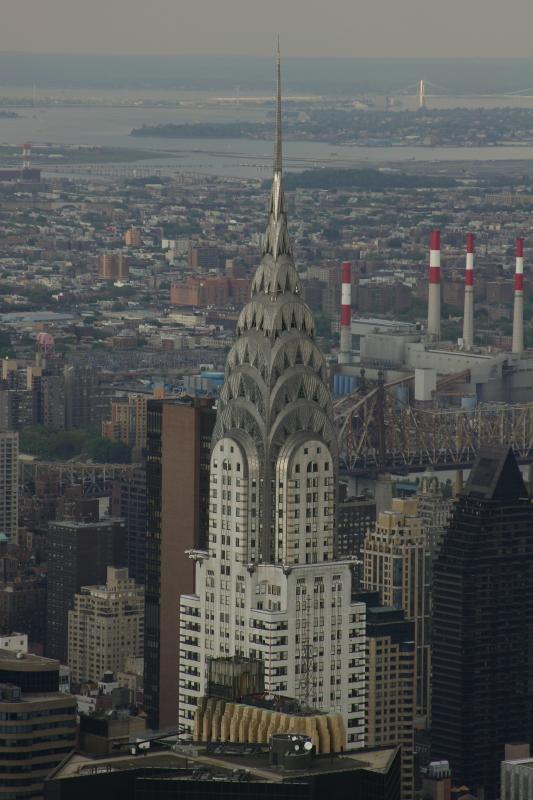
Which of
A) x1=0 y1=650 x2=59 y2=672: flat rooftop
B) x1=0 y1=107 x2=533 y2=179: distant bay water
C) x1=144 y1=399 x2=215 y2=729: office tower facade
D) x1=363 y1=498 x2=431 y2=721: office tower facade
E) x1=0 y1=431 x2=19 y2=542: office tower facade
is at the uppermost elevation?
x1=0 y1=650 x2=59 y2=672: flat rooftop

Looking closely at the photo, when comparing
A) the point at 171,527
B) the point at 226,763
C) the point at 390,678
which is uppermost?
the point at 226,763

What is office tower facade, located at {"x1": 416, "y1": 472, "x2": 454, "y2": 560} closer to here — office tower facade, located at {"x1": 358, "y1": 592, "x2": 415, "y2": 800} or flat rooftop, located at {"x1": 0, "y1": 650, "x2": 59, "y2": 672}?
office tower facade, located at {"x1": 358, "y1": 592, "x2": 415, "y2": 800}

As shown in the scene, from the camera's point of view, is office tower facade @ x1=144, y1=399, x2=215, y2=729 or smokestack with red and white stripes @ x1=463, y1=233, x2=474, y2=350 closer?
office tower facade @ x1=144, y1=399, x2=215, y2=729

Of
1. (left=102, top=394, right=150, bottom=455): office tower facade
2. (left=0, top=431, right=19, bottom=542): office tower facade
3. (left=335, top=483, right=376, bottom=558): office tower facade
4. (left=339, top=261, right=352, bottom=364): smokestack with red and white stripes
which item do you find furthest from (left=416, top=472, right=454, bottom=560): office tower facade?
(left=339, top=261, right=352, bottom=364): smokestack with red and white stripes

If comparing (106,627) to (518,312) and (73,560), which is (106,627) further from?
(518,312)

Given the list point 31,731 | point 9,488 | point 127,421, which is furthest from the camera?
point 127,421

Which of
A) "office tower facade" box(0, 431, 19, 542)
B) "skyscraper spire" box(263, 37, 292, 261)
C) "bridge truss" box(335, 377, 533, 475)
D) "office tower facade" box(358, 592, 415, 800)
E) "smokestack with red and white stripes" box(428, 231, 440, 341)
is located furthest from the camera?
"smokestack with red and white stripes" box(428, 231, 440, 341)

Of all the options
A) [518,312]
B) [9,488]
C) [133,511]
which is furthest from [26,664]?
[518,312]
